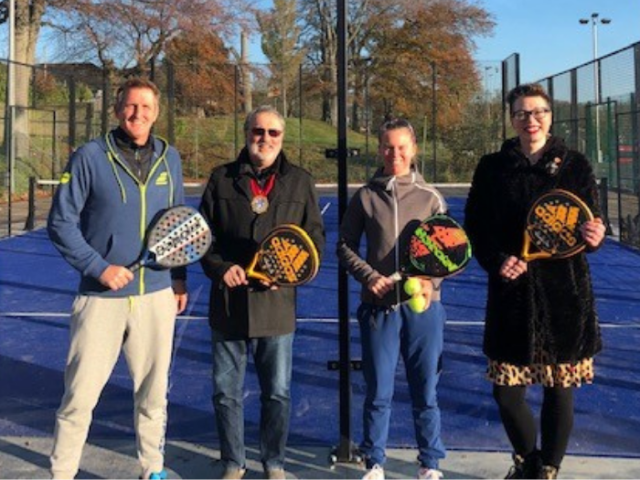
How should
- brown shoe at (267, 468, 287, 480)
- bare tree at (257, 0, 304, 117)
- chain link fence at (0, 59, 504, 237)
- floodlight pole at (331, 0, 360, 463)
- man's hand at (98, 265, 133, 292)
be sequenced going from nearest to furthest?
1. man's hand at (98, 265, 133, 292)
2. brown shoe at (267, 468, 287, 480)
3. floodlight pole at (331, 0, 360, 463)
4. chain link fence at (0, 59, 504, 237)
5. bare tree at (257, 0, 304, 117)

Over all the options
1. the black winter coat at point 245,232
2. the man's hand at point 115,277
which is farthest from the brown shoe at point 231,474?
the man's hand at point 115,277

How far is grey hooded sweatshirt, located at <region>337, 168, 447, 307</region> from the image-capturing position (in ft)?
10.4

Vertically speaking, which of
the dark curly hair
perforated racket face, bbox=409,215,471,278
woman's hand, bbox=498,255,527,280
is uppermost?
the dark curly hair

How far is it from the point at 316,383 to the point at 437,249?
6.71ft

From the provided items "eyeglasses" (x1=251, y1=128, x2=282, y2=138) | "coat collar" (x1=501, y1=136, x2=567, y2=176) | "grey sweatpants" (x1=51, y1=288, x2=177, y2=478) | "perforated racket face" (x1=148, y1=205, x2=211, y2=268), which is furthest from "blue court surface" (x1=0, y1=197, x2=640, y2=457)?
"eyeglasses" (x1=251, y1=128, x2=282, y2=138)

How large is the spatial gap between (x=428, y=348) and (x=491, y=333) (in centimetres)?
27

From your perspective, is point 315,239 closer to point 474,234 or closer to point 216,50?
point 474,234

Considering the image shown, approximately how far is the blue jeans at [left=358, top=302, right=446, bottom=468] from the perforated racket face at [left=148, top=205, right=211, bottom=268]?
0.76 metres

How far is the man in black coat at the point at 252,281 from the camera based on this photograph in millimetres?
3193

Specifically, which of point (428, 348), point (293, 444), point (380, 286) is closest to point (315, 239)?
point (380, 286)

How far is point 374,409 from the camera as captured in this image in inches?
128

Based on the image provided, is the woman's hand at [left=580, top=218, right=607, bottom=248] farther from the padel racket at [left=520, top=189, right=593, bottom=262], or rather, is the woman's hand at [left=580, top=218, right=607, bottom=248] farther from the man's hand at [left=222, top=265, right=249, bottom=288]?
the man's hand at [left=222, top=265, right=249, bottom=288]

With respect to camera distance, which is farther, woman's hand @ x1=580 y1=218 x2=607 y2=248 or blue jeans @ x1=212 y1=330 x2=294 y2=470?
blue jeans @ x1=212 y1=330 x2=294 y2=470

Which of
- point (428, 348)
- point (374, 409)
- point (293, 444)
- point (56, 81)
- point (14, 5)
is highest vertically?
A: point (14, 5)
